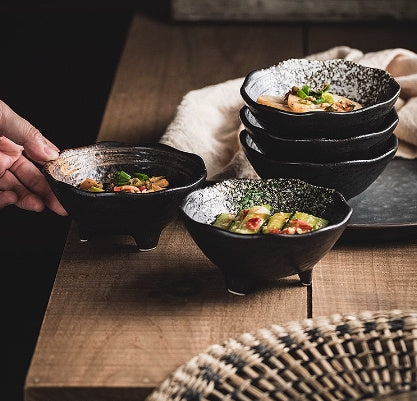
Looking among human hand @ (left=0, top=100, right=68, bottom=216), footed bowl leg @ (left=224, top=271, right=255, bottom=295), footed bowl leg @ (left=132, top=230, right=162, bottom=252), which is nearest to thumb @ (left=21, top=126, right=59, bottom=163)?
human hand @ (left=0, top=100, right=68, bottom=216)

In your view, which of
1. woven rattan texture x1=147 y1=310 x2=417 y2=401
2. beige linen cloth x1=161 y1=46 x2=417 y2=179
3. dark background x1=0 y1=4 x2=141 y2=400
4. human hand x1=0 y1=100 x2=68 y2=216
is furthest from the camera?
dark background x1=0 y1=4 x2=141 y2=400

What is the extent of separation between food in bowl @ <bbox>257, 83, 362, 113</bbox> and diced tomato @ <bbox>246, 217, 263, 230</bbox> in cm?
29

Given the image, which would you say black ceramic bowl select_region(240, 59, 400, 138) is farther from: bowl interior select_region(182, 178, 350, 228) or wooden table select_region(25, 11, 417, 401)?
wooden table select_region(25, 11, 417, 401)

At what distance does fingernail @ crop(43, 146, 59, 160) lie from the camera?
1.50 meters

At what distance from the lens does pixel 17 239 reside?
2480mm

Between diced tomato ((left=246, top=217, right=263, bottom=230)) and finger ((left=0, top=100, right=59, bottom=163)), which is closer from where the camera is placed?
diced tomato ((left=246, top=217, right=263, bottom=230))

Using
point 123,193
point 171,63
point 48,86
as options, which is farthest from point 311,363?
point 48,86

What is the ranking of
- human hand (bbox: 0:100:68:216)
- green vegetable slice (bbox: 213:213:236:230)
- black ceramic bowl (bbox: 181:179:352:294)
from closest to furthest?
1. black ceramic bowl (bbox: 181:179:352:294)
2. green vegetable slice (bbox: 213:213:236:230)
3. human hand (bbox: 0:100:68:216)

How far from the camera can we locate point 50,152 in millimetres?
1517

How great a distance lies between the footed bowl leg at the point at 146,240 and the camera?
1.35m

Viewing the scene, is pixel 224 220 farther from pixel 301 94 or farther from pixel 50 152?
pixel 50 152

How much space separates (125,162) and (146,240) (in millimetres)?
183

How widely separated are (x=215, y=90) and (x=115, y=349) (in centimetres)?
101

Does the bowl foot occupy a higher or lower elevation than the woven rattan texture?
lower
